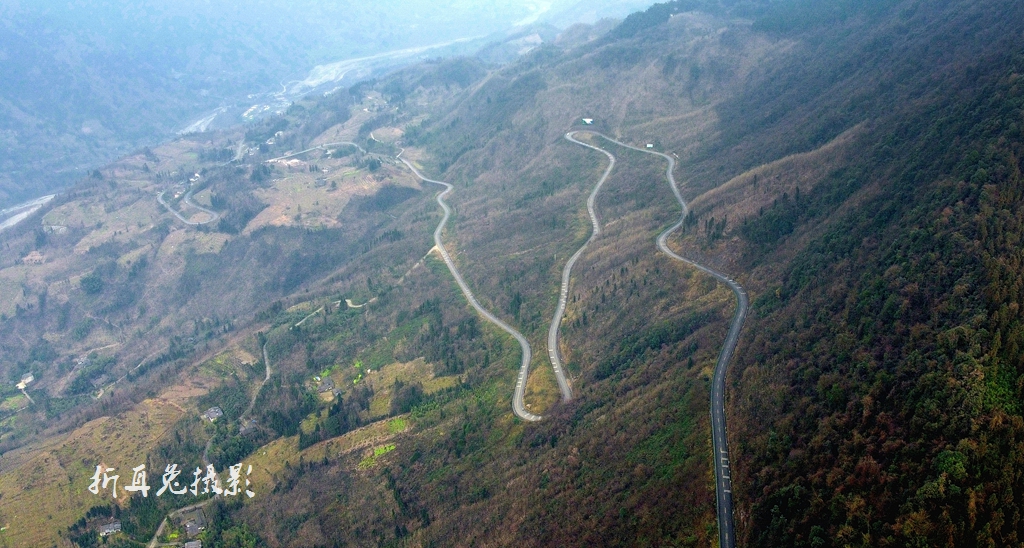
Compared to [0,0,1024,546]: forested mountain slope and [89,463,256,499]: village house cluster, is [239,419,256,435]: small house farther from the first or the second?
[89,463,256,499]: village house cluster

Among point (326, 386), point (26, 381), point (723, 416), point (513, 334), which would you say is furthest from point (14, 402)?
point (723, 416)

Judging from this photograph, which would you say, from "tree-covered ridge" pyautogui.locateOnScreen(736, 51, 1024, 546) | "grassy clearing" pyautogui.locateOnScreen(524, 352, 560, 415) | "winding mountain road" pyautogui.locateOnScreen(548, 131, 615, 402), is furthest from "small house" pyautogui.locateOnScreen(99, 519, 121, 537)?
"tree-covered ridge" pyautogui.locateOnScreen(736, 51, 1024, 546)

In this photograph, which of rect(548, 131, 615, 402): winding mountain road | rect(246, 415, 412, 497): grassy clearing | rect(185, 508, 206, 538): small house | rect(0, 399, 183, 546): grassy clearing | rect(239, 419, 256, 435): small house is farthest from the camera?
rect(239, 419, 256, 435): small house

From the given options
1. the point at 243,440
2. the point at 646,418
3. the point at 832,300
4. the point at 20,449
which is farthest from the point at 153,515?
the point at 832,300

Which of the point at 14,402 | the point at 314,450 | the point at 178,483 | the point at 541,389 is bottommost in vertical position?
the point at 14,402

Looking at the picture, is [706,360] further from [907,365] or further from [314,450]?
[314,450]

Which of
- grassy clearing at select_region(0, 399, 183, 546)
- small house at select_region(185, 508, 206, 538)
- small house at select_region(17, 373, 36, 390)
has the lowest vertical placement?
small house at select_region(185, 508, 206, 538)

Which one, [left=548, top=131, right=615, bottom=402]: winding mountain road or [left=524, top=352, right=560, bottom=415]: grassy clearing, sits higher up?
[left=548, top=131, right=615, bottom=402]: winding mountain road
